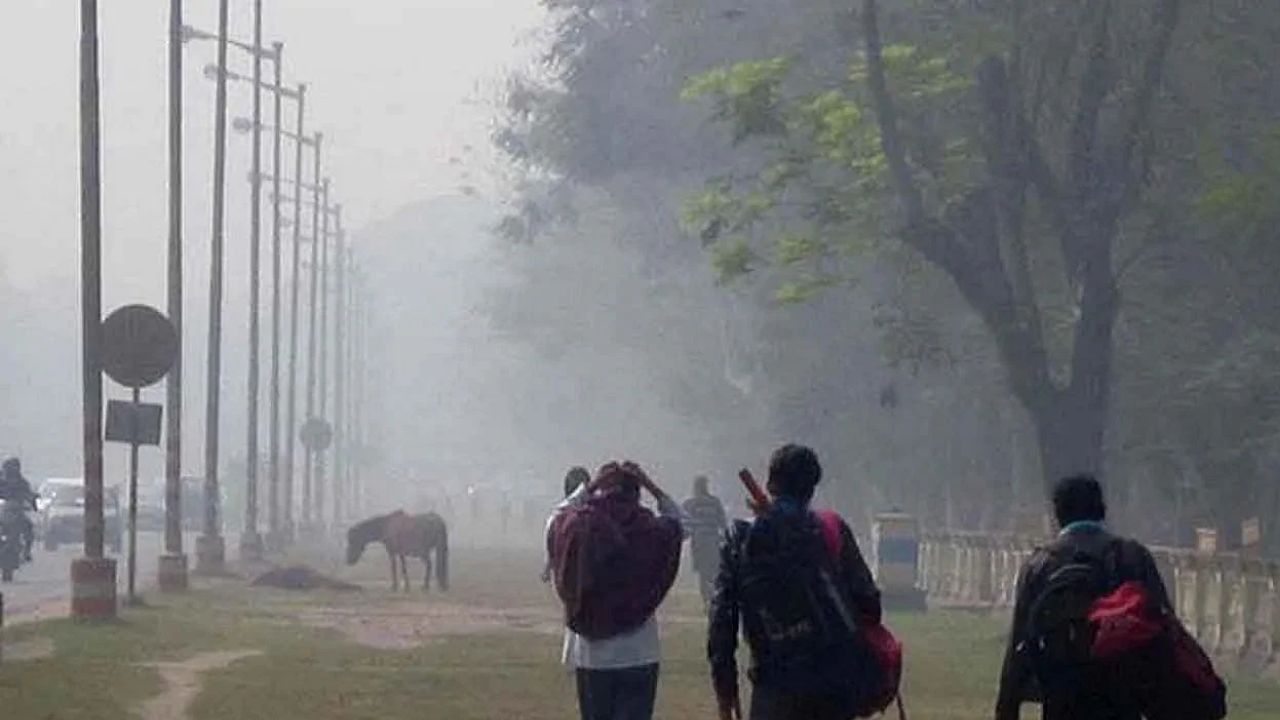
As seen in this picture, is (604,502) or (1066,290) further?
(1066,290)

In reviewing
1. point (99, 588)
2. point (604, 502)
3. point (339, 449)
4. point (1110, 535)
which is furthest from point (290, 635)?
point (339, 449)

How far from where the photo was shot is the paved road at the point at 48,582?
148ft

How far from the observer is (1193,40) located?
45.3 metres

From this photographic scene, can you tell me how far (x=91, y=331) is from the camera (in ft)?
129

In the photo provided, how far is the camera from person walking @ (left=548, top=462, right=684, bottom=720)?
56.0 ft

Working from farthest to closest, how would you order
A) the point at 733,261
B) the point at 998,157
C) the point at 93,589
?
the point at 733,261 → the point at 998,157 → the point at 93,589

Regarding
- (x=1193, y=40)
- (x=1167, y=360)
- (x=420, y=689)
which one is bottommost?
(x=420, y=689)

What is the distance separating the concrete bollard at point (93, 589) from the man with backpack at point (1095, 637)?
25.9 m

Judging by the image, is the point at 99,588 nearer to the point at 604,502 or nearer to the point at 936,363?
the point at 936,363

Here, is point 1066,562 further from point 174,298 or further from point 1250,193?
point 174,298

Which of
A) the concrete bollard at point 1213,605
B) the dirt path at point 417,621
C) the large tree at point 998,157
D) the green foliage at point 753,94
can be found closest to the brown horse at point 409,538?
the dirt path at point 417,621

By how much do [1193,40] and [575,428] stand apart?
339ft

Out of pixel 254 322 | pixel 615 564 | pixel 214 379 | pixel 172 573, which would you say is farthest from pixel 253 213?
pixel 615 564

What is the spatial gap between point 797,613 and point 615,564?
2.92 m
